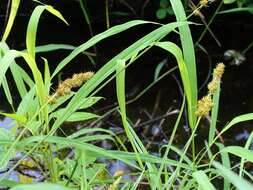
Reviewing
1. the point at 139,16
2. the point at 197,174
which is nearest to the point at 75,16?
the point at 139,16

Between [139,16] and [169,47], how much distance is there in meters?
1.31

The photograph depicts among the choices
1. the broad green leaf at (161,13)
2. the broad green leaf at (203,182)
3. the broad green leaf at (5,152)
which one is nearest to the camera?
the broad green leaf at (203,182)

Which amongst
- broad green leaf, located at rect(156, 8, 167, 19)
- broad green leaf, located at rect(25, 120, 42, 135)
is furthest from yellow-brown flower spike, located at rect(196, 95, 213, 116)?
broad green leaf, located at rect(156, 8, 167, 19)

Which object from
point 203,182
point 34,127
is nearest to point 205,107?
point 203,182

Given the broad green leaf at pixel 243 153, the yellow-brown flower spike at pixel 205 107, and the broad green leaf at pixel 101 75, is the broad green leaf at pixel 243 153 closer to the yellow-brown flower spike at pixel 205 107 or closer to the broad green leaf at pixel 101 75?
the yellow-brown flower spike at pixel 205 107

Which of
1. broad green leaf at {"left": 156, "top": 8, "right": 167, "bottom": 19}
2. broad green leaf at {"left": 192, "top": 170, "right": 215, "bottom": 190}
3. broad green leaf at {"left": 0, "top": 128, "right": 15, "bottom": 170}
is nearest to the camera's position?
broad green leaf at {"left": 192, "top": 170, "right": 215, "bottom": 190}

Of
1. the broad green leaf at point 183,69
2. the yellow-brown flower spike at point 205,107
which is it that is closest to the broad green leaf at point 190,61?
the broad green leaf at point 183,69

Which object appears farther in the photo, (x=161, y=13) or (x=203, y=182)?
(x=161, y=13)

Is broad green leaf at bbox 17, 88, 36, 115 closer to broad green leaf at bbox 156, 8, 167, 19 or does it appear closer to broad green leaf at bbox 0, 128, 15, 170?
broad green leaf at bbox 0, 128, 15, 170

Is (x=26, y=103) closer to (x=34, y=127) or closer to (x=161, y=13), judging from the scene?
(x=34, y=127)

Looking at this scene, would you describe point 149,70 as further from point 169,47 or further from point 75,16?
point 169,47

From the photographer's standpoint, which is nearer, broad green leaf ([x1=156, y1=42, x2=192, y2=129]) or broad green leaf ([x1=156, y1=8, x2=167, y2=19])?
broad green leaf ([x1=156, y1=42, x2=192, y2=129])

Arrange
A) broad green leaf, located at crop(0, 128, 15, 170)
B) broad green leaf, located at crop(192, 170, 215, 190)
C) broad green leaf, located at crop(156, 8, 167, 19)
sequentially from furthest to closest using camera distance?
broad green leaf, located at crop(156, 8, 167, 19) < broad green leaf, located at crop(0, 128, 15, 170) < broad green leaf, located at crop(192, 170, 215, 190)

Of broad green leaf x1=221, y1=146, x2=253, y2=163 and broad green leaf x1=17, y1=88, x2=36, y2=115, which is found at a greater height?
broad green leaf x1=17, y1=88, x2=36, y2=115
